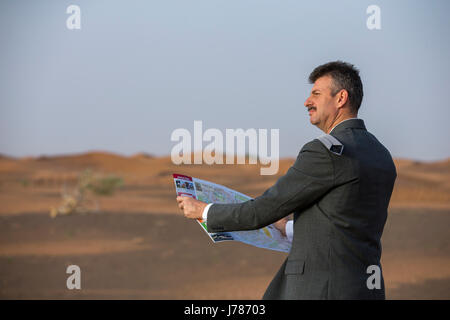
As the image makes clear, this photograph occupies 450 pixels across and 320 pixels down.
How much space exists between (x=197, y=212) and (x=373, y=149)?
2.78ft

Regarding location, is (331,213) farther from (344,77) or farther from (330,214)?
(344,77)

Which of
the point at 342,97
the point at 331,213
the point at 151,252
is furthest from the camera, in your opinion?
the point at 151,252

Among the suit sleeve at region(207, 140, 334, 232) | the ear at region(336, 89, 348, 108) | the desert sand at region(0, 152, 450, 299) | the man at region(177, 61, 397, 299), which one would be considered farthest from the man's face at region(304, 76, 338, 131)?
the desert sand at region(0, 152, 450, 299)

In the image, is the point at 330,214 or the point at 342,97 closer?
the point at 330,214

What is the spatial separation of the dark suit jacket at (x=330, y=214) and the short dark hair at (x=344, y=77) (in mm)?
261

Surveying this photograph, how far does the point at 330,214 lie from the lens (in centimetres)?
254

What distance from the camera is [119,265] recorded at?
34.8ft

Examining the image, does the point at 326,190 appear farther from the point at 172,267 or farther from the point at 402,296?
the point at 172,267

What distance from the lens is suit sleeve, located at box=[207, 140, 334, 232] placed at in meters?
2.52

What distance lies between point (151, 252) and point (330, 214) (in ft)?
31.3

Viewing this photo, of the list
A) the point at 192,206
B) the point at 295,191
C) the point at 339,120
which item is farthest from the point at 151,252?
the point at 295,191

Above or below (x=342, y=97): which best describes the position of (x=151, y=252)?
below
